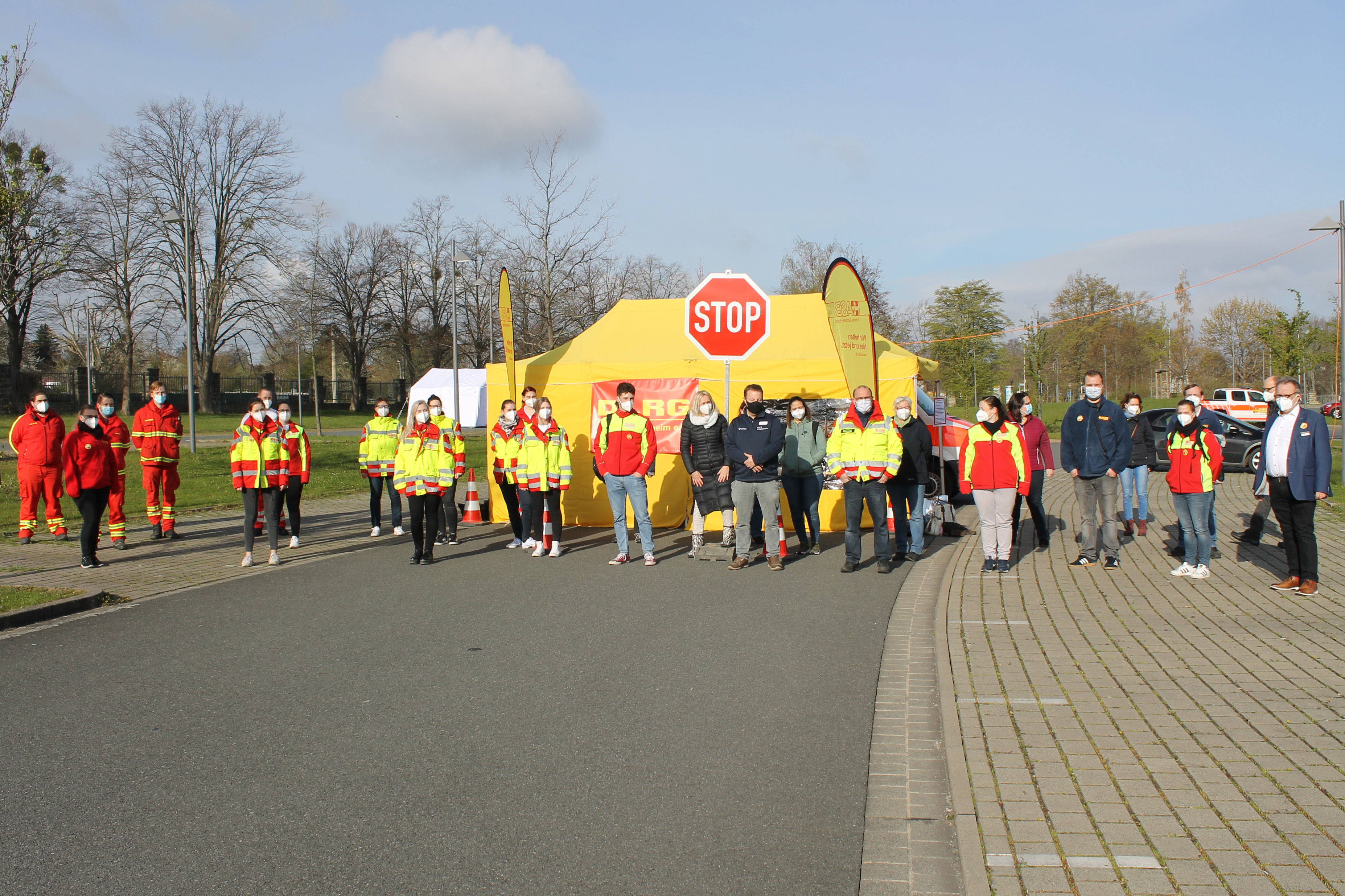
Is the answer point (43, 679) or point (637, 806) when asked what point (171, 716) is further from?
point (637, 806)

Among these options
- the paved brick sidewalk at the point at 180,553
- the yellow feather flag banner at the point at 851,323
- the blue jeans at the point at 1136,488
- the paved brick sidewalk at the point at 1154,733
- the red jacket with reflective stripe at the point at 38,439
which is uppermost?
the yellow feather flag banner at the point at 851,323

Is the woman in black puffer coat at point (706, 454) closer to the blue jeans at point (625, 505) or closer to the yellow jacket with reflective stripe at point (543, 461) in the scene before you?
the blue jeans at point (625, 505)

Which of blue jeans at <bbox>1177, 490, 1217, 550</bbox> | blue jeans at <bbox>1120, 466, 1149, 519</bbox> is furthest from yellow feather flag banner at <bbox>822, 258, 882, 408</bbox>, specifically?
blue jeans at <bbox>1120, 466, 1149, 519</bbox>

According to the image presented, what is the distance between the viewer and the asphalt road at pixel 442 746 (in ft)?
11.6

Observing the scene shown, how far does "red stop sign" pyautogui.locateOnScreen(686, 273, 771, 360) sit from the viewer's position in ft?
→ 37.7

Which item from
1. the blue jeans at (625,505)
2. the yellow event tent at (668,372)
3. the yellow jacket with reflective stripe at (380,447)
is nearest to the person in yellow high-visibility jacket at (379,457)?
the yellow jacket with reflective stripe at (380,447)

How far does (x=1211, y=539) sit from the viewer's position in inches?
374

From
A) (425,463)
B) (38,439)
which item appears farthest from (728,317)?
(38,439)

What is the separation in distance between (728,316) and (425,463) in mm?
3950

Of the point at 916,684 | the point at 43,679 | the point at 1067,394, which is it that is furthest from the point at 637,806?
the point at 1067,394

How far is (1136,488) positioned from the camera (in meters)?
11.9

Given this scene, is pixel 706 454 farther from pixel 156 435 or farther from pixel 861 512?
pixel 156 435

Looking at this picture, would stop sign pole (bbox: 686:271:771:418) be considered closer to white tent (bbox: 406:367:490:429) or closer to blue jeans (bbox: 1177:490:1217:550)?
blue jeans (bbox: 1177:490:1217:550)

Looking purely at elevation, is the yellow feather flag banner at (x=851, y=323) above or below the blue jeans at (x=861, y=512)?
above
